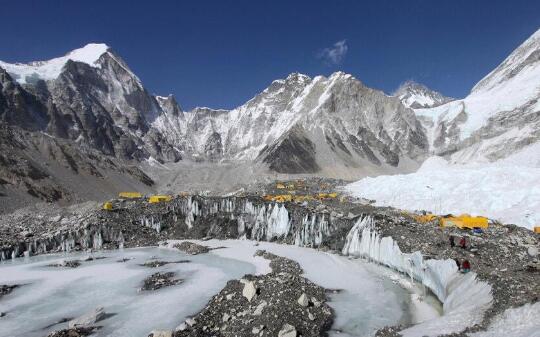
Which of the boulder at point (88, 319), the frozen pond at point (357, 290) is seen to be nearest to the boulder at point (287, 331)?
the frozen pond at point (357, 290)

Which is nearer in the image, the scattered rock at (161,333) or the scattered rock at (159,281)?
the scattered rock at (161,333)

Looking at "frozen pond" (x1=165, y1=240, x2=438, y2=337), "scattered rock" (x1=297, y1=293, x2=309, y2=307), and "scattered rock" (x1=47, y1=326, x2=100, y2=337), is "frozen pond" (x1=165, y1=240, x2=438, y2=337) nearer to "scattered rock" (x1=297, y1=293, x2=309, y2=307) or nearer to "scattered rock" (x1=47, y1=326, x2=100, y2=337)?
"scattered rock" (x1=297, y1=293, x2=309, y2=307)

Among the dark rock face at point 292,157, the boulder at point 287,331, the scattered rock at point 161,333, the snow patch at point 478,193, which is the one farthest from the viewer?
the dark rock face at point 292,157

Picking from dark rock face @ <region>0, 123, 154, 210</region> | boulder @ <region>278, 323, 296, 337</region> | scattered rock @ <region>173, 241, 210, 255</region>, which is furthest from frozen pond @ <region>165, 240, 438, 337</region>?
dark rock face @ <region>0, 123, 154, 210</region>

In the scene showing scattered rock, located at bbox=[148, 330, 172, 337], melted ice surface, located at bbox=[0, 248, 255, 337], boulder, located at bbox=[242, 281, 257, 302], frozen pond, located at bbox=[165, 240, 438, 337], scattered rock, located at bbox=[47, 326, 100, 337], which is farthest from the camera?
boulder, located at bbox=[242, 281, 257, 302]

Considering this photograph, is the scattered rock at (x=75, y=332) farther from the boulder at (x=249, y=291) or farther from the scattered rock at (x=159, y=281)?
the scattered rock at (x=159, y=281)

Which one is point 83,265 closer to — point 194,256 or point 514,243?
point 194,256

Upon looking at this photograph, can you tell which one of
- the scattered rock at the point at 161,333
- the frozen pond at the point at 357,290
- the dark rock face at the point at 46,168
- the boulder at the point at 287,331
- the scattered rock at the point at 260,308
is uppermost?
the dark rock face at the point at 46,168
